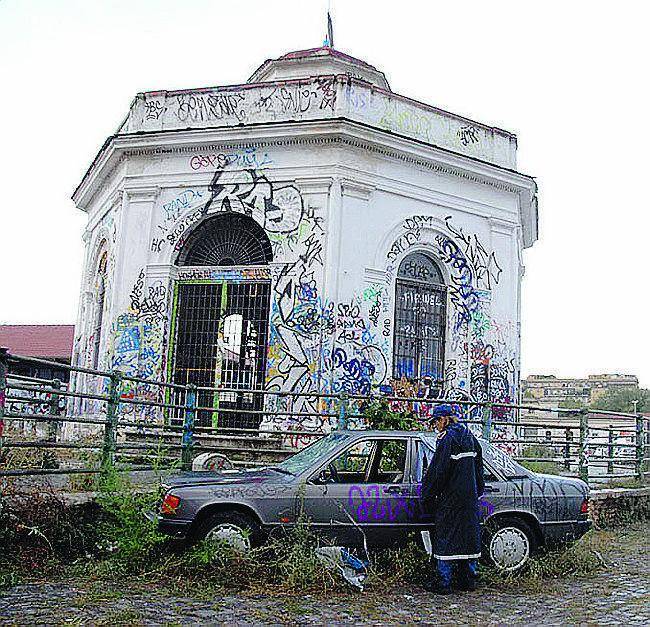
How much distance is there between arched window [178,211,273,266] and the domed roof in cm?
489

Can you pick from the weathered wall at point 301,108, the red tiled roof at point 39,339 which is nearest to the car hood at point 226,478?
the weathered wall at point 301,108

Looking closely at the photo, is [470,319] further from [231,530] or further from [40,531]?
[40,531]

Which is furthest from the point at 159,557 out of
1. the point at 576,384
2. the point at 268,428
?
the point at 576,384

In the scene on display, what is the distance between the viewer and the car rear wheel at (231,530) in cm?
795

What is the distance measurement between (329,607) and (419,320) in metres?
11.2

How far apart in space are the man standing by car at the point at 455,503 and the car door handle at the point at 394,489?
31 centimetres

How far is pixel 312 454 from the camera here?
29.6ft

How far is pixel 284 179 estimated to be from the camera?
16938 mm

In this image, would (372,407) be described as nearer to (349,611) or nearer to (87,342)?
(349,611)

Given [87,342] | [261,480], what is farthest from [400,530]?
[87,342]

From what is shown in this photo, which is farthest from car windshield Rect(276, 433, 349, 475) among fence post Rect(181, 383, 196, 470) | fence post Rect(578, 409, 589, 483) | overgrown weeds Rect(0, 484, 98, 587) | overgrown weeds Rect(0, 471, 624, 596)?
fence post Rect(578, 409, 589, 483)

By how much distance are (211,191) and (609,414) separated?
9.19m

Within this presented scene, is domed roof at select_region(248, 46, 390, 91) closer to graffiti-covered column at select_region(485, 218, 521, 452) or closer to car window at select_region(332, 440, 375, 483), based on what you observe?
graffiti-covered column at select_region(485, 218, 521, 452)

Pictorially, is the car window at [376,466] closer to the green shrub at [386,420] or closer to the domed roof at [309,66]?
the green shrub at [386,420]
